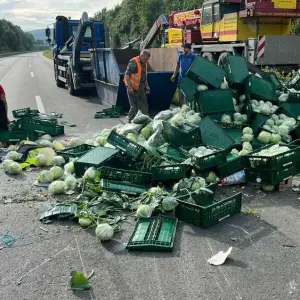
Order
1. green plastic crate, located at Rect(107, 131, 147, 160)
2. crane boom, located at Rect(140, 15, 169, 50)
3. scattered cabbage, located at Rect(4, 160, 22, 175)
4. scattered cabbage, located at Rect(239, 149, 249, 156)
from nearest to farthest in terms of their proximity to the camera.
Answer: green plastic crate, located at Rect(107, 131, 147, 160), scattered cabbage, located at Rect(239, 149, 249, 156), scattered cabbage, located at Rect(4, 160, 22, 175), crane boom, located at Rect(140, 15, 169, 50)

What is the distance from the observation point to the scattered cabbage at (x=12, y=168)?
670cm

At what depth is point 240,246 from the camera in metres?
4.28

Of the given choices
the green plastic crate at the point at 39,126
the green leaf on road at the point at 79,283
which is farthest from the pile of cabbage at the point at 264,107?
the green leaf on road at the point at 79,283

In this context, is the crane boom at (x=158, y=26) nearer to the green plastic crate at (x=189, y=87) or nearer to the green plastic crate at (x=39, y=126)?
the green plastic crate at (x=39, y=126)

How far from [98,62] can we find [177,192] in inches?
356

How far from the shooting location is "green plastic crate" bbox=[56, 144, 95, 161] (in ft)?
22.9

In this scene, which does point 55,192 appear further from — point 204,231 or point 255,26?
point 255,26

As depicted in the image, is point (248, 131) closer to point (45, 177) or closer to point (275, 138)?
point (275, 138)

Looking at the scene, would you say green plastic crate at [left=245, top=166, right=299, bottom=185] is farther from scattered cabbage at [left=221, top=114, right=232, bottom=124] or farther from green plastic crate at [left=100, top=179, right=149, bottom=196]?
scattered cabbage at [left=221, top=114, right=232, bottom=124]

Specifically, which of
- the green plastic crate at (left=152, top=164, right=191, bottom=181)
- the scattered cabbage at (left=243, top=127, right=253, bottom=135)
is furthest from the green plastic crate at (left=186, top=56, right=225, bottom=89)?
the green plastic crate at (left=152, top=164, right=191, bottom=181)

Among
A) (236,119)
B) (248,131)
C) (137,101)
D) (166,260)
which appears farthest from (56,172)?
(137,101)

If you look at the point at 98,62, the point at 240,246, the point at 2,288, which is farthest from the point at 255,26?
the point at 2,288

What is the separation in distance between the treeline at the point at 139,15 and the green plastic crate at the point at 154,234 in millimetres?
29099

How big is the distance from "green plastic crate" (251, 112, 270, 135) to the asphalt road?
77.5 inches
